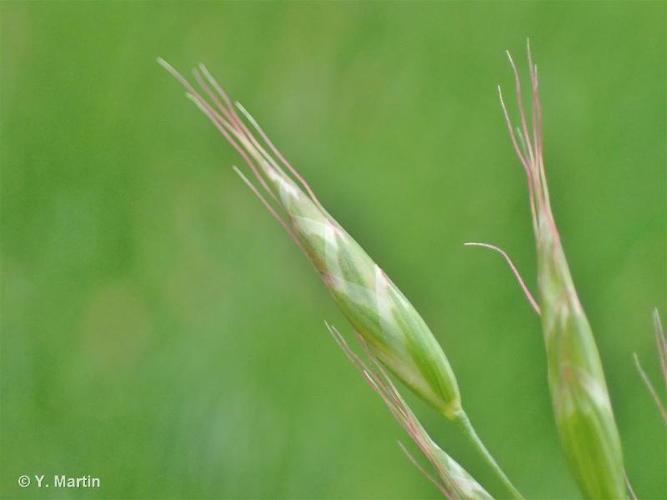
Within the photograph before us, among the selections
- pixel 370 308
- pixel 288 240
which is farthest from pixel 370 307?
pixel 288 240

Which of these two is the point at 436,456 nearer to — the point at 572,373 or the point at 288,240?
the point at 572,373

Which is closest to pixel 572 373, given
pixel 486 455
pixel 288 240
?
pixel 486 455

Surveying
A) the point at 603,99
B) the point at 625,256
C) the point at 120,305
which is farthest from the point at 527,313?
the point at 120,305

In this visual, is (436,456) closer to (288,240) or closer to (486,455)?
(486,455)

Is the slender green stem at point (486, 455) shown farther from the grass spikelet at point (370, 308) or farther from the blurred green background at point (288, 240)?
the blurred green background at point (288, 240)

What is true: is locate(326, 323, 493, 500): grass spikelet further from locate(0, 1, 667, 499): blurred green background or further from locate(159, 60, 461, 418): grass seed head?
locate(0, 1, 667, 499): blurred green background

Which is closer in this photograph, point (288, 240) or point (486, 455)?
point (486, 455)

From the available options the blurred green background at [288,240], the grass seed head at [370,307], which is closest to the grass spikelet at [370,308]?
the grass seed head at [370,307]
